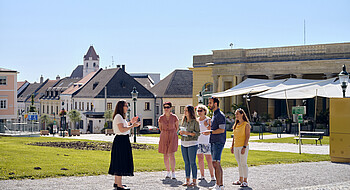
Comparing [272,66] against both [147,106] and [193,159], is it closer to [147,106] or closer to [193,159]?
[147,106]

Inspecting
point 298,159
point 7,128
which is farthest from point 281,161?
point 7,128

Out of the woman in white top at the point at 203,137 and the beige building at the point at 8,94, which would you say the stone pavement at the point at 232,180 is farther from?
the beige building at the point at 8,94

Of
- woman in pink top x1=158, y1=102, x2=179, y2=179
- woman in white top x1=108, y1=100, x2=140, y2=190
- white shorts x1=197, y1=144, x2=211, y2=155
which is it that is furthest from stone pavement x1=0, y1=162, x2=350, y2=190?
white shorts x1=197, y1=144, x2=211, y2=155

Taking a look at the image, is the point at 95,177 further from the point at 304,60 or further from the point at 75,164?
the point at 304,60

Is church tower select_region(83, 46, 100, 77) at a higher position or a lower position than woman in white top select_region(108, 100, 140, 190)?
higher

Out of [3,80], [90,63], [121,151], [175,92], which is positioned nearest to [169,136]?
[121,151]

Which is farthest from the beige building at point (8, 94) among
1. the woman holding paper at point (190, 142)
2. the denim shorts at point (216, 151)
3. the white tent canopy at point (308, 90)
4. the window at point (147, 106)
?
the denim shorts at point (216, 151)

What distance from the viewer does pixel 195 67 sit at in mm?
62031

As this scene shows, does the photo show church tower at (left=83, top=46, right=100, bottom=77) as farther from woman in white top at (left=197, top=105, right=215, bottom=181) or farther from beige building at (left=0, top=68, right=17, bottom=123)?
woman in white top at (left=197, top=105, right=215, bottom=181)

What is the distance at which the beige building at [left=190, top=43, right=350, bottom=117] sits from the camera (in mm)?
47531

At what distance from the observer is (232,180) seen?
13.8 meters

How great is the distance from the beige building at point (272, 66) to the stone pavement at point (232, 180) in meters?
32.5

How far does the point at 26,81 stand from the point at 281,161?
10864 cm

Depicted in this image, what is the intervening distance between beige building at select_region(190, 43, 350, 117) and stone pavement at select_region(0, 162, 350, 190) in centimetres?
3251
